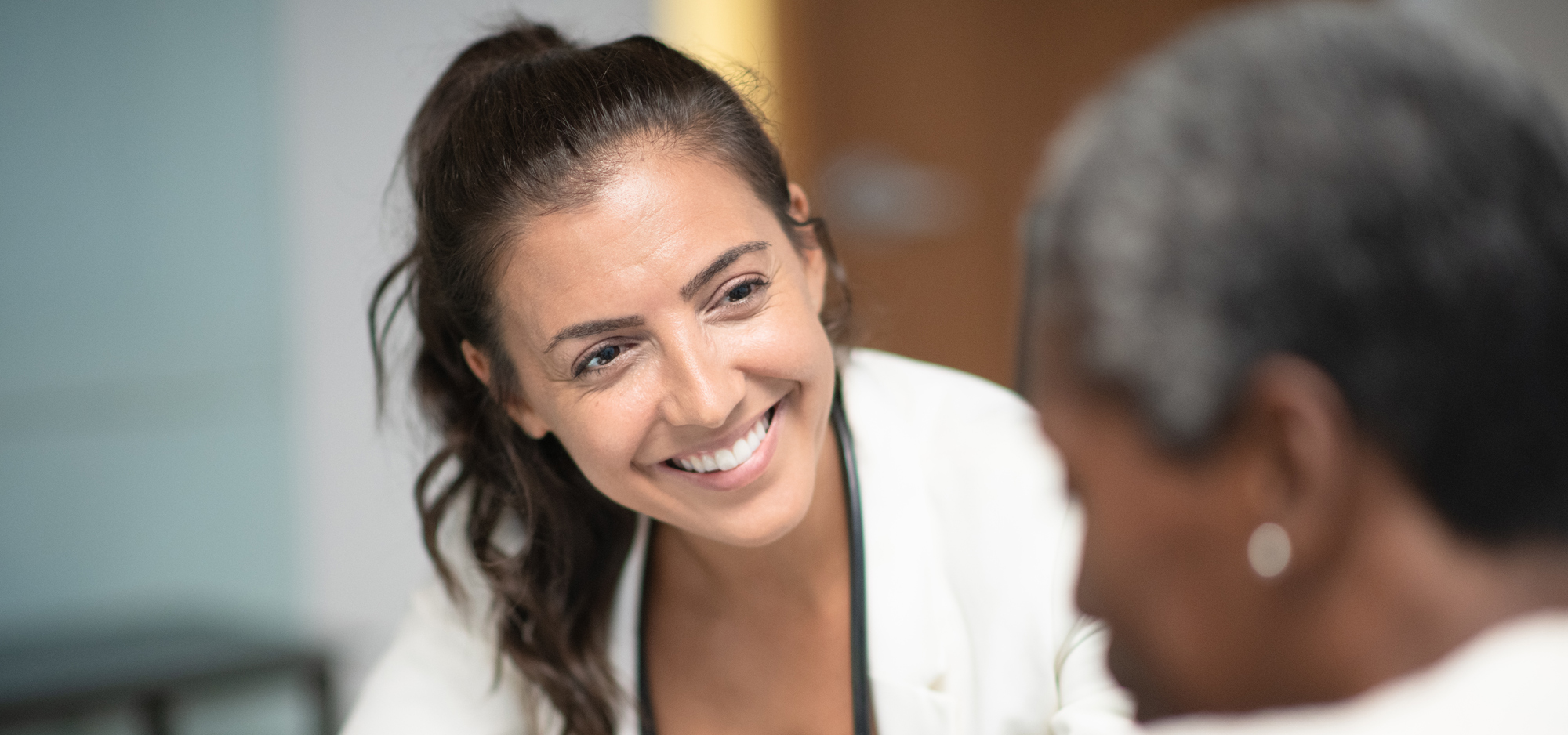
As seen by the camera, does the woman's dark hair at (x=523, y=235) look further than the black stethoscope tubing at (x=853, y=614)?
No

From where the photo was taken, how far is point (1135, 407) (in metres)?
0.51

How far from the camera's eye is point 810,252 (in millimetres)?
1390

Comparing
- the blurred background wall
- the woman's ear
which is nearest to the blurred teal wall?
the blurred background wall

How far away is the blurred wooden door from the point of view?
2865 mm

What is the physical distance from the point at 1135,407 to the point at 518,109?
87 cm

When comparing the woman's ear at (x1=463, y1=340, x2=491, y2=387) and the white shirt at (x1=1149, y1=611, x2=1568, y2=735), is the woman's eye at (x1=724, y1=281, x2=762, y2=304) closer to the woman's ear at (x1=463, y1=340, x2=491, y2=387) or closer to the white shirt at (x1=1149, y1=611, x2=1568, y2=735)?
the woman's ear at (x1=463, y1=340, x2=491, y2=387)

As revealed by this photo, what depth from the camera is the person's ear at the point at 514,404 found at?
4.46ft

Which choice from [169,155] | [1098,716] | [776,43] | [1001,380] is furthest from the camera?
[1001,380]

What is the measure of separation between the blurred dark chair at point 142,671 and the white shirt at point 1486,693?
214 centimetres

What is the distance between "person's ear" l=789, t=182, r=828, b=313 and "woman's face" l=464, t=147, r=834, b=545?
47 mm

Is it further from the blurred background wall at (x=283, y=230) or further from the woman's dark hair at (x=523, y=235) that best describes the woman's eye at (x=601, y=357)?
the blurred background wall at (x=283, y=230)

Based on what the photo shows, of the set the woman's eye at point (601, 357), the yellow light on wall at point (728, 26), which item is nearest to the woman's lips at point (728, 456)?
the woman's eye at point (601, 357)

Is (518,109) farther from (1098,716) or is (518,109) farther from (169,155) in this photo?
(169,155)

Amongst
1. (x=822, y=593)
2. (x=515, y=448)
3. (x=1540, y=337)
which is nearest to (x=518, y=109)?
(x=515, y=448)
